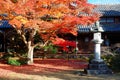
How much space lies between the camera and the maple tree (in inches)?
963

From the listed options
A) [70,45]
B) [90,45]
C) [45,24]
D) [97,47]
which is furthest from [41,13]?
[90,45]

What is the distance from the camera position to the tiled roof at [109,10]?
4144 centimetres

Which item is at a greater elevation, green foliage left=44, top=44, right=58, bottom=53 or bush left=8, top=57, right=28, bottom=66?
green foliage left=44, top=44, right=58, bottom=53

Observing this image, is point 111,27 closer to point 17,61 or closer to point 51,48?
point 51,48

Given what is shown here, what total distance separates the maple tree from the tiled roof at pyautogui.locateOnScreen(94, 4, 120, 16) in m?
12.9

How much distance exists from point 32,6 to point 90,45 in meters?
15.8

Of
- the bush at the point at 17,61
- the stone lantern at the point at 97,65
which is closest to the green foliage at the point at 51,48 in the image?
the bush at the point at 17,61

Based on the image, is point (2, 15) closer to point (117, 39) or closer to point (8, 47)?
point (8, 47)

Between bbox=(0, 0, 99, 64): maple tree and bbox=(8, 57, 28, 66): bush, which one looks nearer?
bbox=(0, 0, 99, 64): maple tree

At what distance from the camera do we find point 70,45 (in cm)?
3681

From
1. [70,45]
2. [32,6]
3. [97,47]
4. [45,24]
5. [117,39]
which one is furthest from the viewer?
[117,39]

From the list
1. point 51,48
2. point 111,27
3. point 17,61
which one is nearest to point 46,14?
point 17,61

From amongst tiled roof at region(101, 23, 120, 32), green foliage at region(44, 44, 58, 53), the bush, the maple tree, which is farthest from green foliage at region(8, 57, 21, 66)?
tiled roof at region(101, 23, 120, 32)

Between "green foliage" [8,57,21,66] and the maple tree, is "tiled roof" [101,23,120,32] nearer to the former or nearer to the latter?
the maple tree
